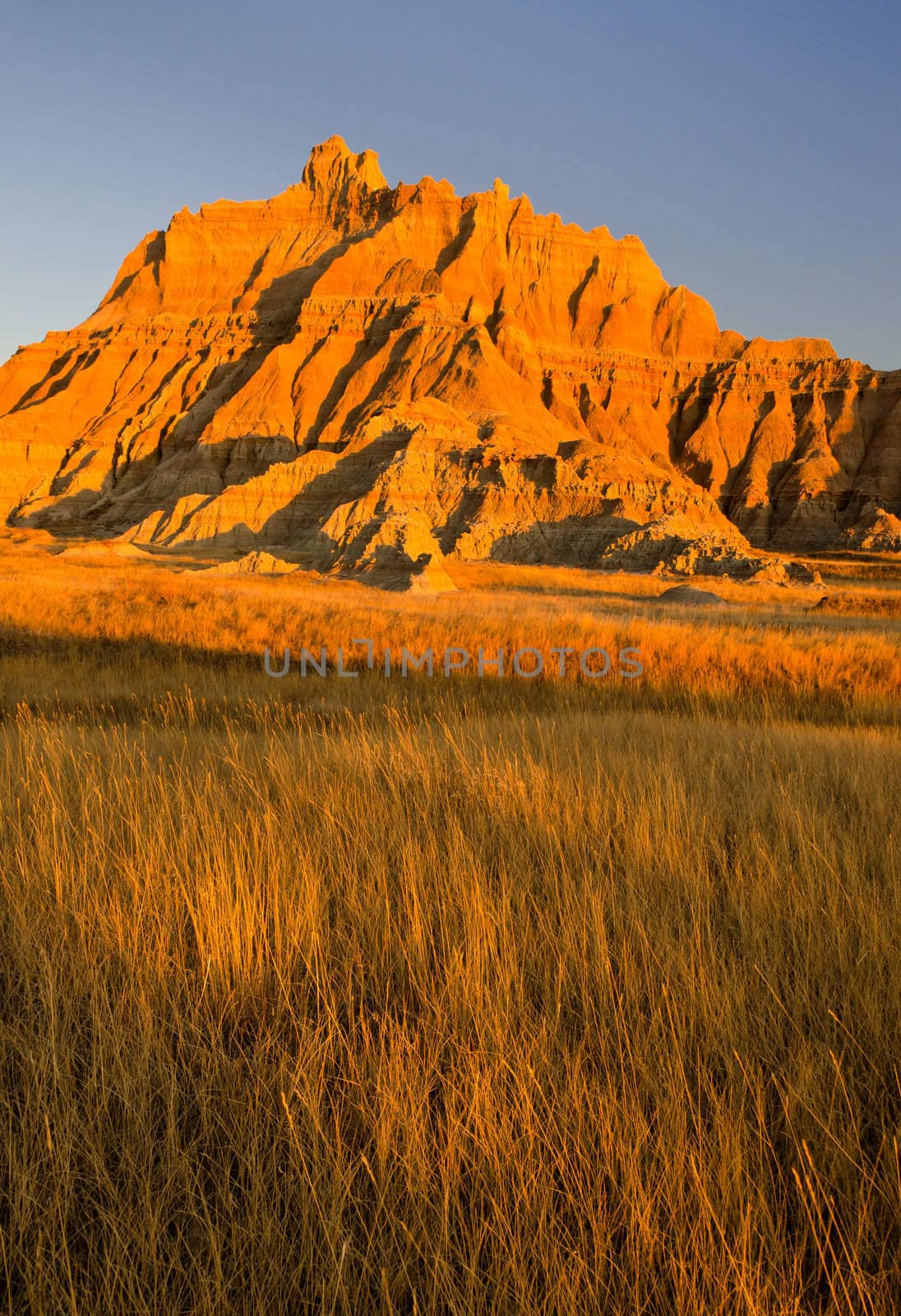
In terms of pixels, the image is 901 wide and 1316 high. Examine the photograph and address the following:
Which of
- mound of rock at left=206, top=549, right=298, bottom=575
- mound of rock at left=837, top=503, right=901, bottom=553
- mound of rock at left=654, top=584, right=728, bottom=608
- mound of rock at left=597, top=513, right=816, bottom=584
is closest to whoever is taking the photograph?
mound of rock at left=654, top=584, right=728, bottom=608

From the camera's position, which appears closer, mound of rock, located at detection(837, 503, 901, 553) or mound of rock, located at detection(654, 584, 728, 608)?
mound of rock, located at detection(654, 584, 728, 608)

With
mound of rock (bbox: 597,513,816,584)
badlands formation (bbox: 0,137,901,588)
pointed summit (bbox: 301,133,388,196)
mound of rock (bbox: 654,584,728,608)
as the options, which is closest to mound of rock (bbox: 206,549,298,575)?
badlands formation (bbox: 0,137,901,588)

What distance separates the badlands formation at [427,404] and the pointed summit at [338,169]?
38 centimetres

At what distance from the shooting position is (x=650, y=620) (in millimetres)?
14641

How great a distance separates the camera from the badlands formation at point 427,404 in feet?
171

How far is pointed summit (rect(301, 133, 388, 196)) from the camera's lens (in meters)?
102

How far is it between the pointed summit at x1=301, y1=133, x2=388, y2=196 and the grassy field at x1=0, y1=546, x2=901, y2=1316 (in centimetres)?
11792

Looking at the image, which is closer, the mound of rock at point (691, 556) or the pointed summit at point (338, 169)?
the mound of rock at point (691, 556)

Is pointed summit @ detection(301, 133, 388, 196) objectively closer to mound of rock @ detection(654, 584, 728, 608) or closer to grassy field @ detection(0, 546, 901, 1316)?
mound of rock @ detection(654, 584, 728, 608)

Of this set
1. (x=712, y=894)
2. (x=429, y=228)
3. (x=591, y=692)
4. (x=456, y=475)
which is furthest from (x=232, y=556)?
(x=429, y=228)

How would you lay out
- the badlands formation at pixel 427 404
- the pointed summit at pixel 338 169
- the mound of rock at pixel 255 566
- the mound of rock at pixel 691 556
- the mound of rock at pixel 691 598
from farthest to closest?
the pointed summit at pixel 338 169 < the badlands formation at pixel 427 404 < the mound of rock at pixel 691 556 < the mound of rock at pixel 255 566 < the mound of rock at pixel 691 598

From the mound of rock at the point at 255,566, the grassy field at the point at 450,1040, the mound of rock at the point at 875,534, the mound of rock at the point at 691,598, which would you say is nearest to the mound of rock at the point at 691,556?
the mound of rock at the point at 691,598

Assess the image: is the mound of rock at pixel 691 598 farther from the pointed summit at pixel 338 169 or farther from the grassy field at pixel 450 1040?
the pointed summit at pixel 338 169

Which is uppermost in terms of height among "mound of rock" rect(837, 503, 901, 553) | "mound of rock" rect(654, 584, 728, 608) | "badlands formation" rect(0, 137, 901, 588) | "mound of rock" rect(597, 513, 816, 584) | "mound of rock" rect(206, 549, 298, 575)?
"badlands formation" rect(0, 137, 901, 588)
